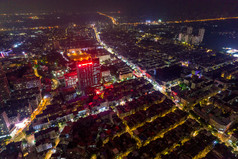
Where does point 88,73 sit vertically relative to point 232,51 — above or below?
below

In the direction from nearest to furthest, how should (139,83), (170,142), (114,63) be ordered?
1. (170,142)
2. (139,83)
3. (114,63)

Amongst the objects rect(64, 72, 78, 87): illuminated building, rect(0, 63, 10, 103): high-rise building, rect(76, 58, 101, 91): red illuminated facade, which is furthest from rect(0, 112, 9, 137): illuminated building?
→ rect(76, 58, 101, 91): red illuminated facade

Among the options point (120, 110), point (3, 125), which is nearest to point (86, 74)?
point (120, 110)

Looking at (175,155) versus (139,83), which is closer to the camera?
(175,155)

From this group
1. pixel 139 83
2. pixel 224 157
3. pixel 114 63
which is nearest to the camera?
pixel 224 157

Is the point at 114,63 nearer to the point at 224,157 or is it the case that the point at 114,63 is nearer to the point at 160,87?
the point at 160,87

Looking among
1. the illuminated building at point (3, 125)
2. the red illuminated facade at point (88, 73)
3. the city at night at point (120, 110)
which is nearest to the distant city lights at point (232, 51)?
the city at night at point (120, 110)

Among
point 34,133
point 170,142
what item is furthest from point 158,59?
point 34,133

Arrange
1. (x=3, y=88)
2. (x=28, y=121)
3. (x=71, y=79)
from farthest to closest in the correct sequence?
1. (x=71, y=79)
2. (x=3, y=88)
3. (x=28, y=121)

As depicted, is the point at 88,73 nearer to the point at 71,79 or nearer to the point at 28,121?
the point at 71,79
